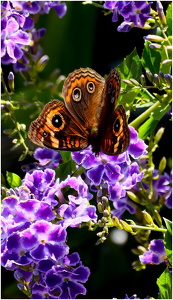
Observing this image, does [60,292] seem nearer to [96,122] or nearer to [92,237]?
[96,122]

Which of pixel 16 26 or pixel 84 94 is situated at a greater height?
pixel 16 26

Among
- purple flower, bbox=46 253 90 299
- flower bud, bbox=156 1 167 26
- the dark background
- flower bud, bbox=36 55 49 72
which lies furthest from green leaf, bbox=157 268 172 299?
the dark background

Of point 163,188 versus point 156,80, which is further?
point 163,188

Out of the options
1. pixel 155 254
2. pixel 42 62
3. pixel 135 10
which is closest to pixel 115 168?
pixel 155 254

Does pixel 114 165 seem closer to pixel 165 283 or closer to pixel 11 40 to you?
pixel 165 283

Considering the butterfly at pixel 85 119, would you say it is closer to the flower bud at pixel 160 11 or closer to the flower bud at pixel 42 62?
the flower bud at pixel 160 11

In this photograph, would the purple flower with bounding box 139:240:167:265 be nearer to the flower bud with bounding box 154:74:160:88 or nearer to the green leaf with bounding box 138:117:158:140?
the green leaf with bounding box 138:117:158:140

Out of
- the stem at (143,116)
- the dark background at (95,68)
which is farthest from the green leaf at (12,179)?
the dark background at (95,68)
